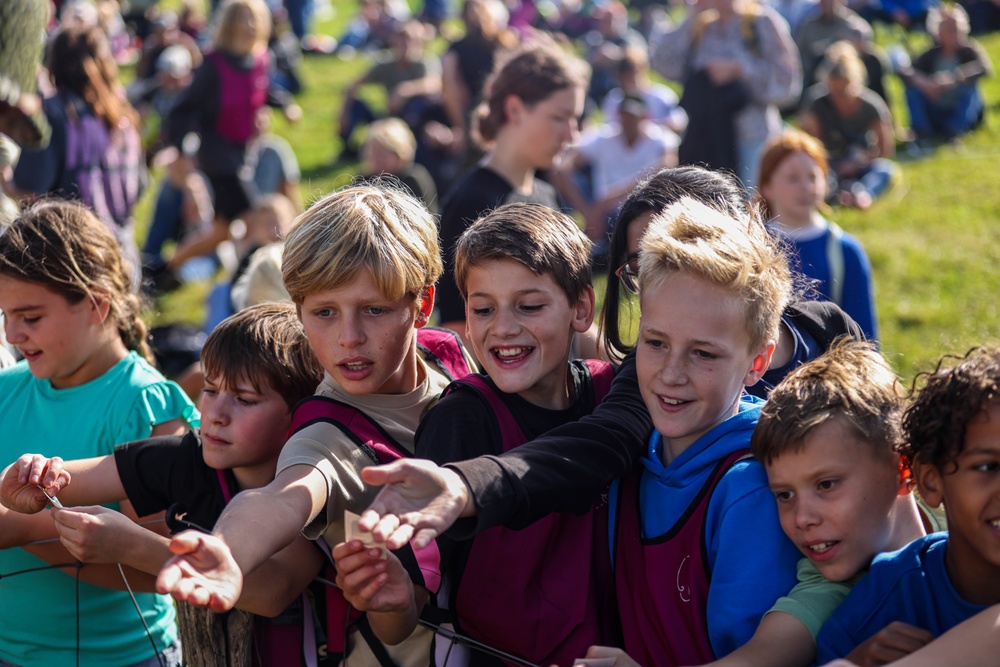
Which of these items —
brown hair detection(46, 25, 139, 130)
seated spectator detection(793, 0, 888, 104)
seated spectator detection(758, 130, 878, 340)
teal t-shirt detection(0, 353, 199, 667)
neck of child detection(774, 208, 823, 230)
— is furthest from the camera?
seated spectator detection(793, 0, 888, 104)

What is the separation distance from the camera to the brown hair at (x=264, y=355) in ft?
9.15

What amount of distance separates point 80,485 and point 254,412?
0.49 metres

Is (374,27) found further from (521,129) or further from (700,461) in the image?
(700,461)

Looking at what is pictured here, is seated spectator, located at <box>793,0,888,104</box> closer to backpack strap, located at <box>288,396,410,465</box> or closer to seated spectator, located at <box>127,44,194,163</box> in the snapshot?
seated spectator, located at <box>127,44,194,163</box>

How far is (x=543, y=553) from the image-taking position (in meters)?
2.30

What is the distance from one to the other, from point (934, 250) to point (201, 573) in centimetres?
724

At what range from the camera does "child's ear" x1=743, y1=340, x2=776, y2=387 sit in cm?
244

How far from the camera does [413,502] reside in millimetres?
1938

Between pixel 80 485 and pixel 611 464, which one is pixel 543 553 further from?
pixel 80 485

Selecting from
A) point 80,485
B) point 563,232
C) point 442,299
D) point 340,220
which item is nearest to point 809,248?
point 442,299

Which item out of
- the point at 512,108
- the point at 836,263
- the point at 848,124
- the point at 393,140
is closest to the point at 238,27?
the point at 393,140

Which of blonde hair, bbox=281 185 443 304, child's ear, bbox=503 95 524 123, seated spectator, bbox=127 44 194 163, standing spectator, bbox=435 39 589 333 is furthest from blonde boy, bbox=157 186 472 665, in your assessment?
seated spectator, bbox=127 44 194 163

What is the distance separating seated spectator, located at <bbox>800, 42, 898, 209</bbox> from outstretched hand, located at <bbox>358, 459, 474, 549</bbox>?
27.3ft

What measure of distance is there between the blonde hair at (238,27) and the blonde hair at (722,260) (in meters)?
6.82
